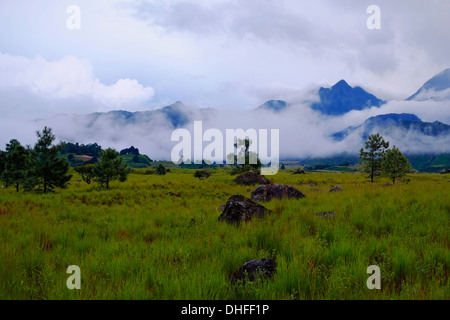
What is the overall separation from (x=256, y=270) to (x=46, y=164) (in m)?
27.4

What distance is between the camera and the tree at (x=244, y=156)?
68562 mm

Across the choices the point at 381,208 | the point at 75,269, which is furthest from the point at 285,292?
the point at 381,208

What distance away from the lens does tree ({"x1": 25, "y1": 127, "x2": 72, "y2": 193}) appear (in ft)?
78.2

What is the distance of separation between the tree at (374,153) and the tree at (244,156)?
30049 mm

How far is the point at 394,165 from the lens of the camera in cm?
4056

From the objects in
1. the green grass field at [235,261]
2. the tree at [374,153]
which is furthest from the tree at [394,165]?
the green grass field at [235,261]

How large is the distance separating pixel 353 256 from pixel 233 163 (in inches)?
2682

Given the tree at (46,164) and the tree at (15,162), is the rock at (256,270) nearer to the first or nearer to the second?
the tree at (46,164)

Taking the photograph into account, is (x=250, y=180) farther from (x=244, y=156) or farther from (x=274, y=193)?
(x=244, y=156)

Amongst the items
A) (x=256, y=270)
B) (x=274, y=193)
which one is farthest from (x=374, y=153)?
(x=256, y=270)

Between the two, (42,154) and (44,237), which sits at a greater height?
(42,154)

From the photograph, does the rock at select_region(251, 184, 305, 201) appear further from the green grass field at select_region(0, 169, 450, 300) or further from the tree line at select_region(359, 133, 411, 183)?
the tree line at select_region(359, 133, 411, 183)

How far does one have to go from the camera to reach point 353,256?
178 inches
